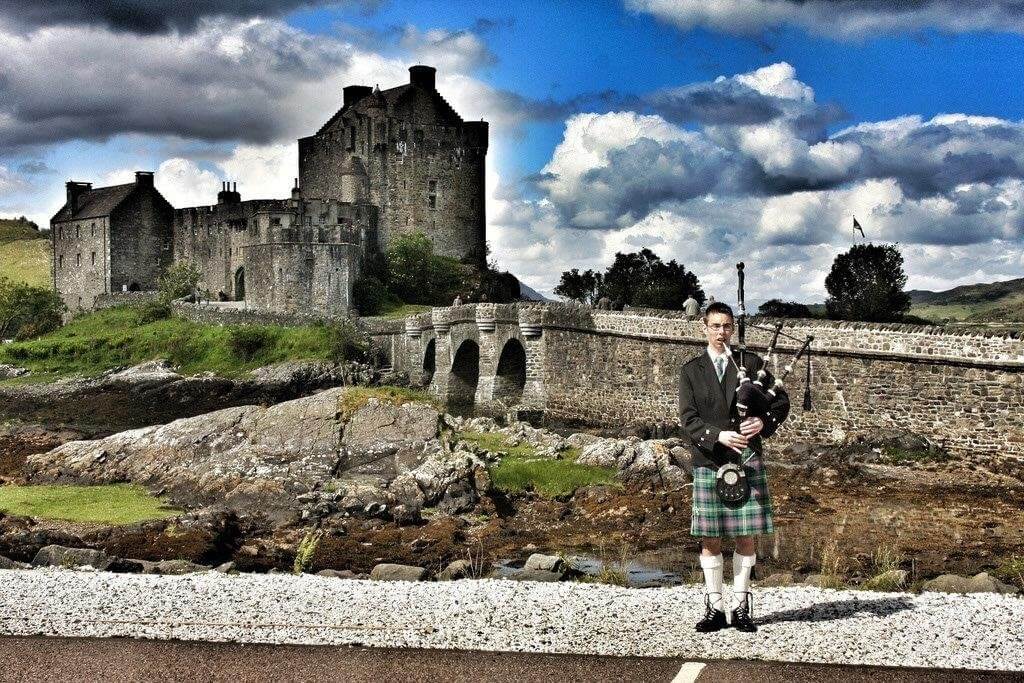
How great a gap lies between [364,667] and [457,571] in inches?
213

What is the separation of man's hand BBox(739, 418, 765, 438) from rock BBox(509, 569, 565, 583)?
416 cm

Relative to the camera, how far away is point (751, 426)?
864cm

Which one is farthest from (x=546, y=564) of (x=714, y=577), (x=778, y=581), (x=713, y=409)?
(x=713, y=409)

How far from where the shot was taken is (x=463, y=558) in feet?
51.4

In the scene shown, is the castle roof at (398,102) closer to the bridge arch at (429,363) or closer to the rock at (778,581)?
the bridge arch at (429,363)

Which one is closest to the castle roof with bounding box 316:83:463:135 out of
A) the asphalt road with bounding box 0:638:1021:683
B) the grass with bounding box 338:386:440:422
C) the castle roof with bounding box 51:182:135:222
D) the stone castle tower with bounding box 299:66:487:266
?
the stone castle tower with bounding box 299:66:487:266

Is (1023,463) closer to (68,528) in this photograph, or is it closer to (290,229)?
(68,528)

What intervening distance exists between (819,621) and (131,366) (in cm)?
5433

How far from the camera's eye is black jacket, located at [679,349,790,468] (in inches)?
346

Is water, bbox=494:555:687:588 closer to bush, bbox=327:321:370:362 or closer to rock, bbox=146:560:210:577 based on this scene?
rock, bbox=146:560:210:577

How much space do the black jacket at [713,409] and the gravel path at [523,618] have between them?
1401 millimetres

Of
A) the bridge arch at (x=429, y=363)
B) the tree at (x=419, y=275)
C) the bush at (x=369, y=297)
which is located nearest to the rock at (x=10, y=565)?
the bridge arch at (x=429, y=363)

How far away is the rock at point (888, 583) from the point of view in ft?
36.1

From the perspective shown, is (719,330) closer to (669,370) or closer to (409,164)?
(669,370)
